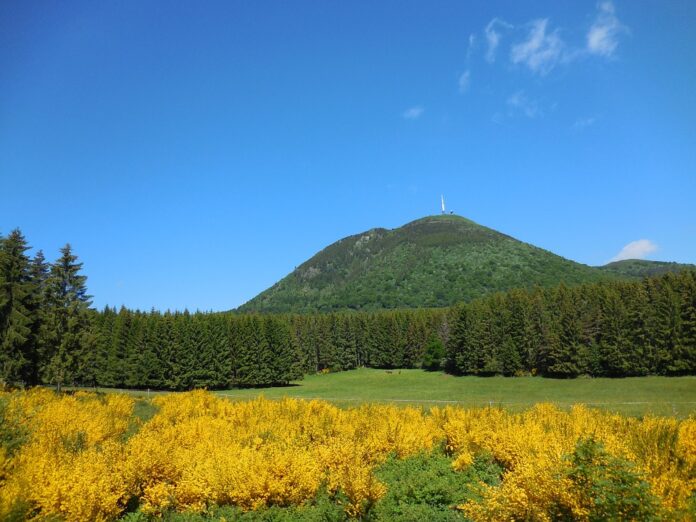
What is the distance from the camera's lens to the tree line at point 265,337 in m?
37.3

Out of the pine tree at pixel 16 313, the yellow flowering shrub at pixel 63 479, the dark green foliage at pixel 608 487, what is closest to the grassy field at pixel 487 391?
the pine tree at pixel 16 313

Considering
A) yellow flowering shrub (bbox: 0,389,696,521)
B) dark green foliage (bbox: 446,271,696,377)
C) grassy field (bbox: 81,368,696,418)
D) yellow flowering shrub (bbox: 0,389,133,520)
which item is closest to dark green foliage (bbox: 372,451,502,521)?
yellow flowering shrub (bbox: 0,389,696,521)

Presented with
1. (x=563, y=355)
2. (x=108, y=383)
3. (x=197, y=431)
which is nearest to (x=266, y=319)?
(x=108, y=383)

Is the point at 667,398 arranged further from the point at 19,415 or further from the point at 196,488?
the point at 19,415

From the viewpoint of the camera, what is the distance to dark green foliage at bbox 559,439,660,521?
6.30 metres

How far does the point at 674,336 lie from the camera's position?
5362 cm

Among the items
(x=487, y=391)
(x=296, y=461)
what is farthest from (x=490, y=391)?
(x=296, y=461)

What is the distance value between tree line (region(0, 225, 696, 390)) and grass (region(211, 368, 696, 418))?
4.49 meters

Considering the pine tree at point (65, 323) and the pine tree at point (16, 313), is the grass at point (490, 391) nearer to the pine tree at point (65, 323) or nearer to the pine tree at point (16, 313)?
the pine tree at point (65, 323)

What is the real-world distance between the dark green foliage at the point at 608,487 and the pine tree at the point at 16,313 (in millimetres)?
→ 37313

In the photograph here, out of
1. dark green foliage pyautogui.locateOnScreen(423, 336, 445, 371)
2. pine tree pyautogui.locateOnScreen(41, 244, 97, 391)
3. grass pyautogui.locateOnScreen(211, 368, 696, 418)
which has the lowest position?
grass pyautogui.locateOnScreen(211, 368, 696, 418)

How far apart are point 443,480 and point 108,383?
217 ft

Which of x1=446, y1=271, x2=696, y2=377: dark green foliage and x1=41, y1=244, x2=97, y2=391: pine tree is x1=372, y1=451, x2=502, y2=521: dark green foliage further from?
x1=446, y1=271, x2=696, y2=377: dark green foliage

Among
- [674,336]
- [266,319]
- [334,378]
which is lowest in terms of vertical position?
[334,378]
